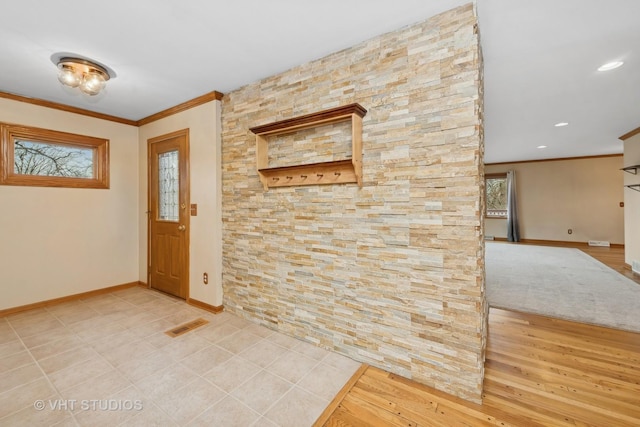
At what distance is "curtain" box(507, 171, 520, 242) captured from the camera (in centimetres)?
845

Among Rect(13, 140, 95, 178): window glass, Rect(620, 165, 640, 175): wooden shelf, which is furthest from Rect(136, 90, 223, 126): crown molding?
Rect(620, 165, 640, 175): wooden shelf

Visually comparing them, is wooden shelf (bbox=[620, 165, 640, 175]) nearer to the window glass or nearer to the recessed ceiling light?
the recessed ceiling light

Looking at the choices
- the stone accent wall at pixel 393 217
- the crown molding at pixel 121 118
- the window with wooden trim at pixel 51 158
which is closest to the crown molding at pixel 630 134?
the stone accent wall at pixel 393 217

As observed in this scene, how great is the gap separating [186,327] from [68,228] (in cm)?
226

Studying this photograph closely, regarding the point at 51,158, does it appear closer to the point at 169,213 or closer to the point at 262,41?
the point at 169,213

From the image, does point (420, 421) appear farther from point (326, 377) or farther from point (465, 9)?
point (465, 9)

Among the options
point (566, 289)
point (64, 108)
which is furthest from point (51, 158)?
point (566, 289)

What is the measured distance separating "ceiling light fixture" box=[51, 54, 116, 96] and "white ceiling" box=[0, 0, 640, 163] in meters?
0.10

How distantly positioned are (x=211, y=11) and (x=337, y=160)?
1.32 metres

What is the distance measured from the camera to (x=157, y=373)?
203 centimetres

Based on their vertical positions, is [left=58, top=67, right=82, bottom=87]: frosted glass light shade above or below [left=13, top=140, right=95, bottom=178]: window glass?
above

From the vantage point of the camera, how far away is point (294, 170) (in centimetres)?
245

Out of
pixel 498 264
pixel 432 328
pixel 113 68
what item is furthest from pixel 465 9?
pixel 498 264

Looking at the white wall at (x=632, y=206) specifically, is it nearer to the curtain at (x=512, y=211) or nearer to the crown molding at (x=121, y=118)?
the curtain at (x=512, y=211)
